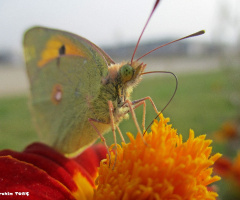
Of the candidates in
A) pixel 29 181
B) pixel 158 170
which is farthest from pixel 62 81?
pixel 158 170

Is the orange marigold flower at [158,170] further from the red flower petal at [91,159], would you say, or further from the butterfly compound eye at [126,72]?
the red flower petal at [91,159]

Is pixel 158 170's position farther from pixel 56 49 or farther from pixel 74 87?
pixel 56 49

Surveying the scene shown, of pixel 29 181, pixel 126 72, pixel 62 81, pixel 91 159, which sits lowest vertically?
pixel 91 159

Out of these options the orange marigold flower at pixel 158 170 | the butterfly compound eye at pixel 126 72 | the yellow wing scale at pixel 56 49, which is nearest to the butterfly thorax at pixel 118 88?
the butterfly compound eye at pixel 126 72

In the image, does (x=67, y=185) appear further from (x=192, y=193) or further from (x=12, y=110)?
(x=12, y=110)

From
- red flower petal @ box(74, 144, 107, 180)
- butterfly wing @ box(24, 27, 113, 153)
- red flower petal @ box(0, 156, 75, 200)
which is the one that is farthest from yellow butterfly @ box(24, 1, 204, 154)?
red flower petal @ box(0, 156, 75, 200)

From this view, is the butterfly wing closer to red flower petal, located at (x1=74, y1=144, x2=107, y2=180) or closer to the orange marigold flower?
red flower petal, located at (x1=74, y1=144, x2=107, y2=180)
